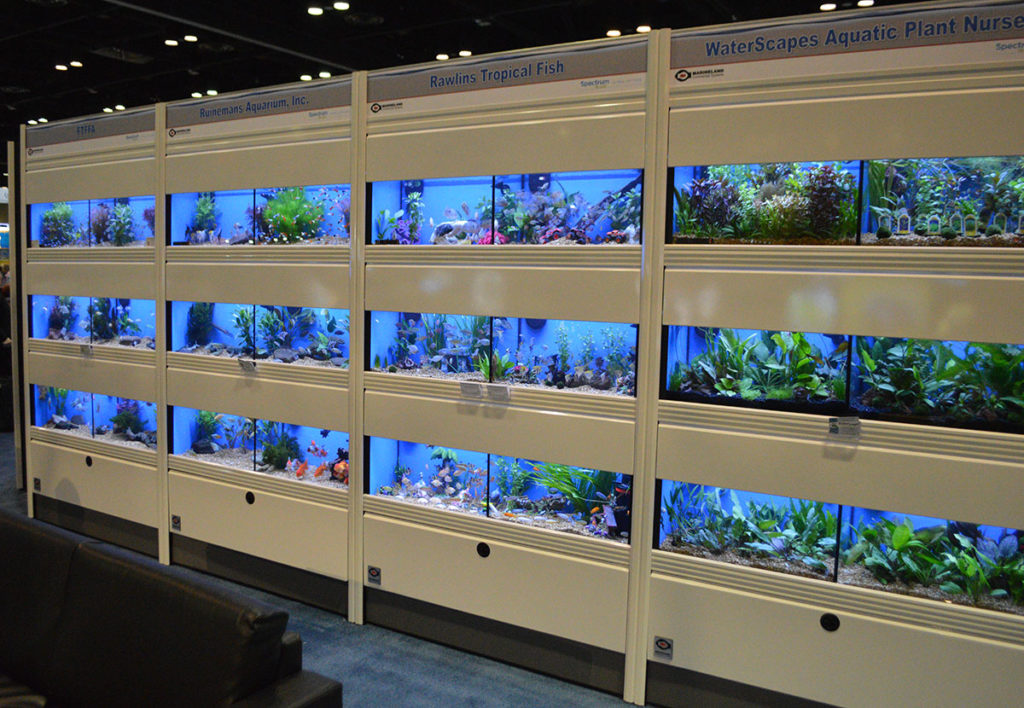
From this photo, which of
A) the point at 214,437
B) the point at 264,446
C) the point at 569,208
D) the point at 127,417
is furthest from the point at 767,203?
the point at 127,417

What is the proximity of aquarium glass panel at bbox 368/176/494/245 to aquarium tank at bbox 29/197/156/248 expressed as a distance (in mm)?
1956

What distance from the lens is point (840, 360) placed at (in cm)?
296

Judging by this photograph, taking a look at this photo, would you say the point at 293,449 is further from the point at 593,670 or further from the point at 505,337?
the point at 593,670

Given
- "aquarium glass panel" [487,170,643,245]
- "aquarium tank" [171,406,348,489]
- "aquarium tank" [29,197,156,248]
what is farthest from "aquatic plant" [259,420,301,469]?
"aquarium glass panel" [487,170,643,245]

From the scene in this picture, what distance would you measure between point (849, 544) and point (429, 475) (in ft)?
6.87

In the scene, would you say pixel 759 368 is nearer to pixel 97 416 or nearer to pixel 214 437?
pixel 214 437

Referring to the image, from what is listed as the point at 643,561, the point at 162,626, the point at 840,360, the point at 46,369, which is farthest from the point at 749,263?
the point at 46,369

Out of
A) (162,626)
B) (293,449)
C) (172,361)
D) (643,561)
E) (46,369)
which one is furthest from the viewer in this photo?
(46,369)

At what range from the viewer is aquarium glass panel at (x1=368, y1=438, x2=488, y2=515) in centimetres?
380

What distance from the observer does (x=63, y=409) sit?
5699 mm

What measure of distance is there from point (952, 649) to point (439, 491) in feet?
7.92

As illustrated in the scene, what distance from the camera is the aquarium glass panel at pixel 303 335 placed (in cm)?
424

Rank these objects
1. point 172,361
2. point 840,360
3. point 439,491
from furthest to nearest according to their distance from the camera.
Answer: point 172,361, point 439,491, point 840,360

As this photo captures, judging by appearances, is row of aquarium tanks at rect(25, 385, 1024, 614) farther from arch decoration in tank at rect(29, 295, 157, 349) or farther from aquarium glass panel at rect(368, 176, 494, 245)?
aquarium glass panel at rect(368, 176, 494, 245)
